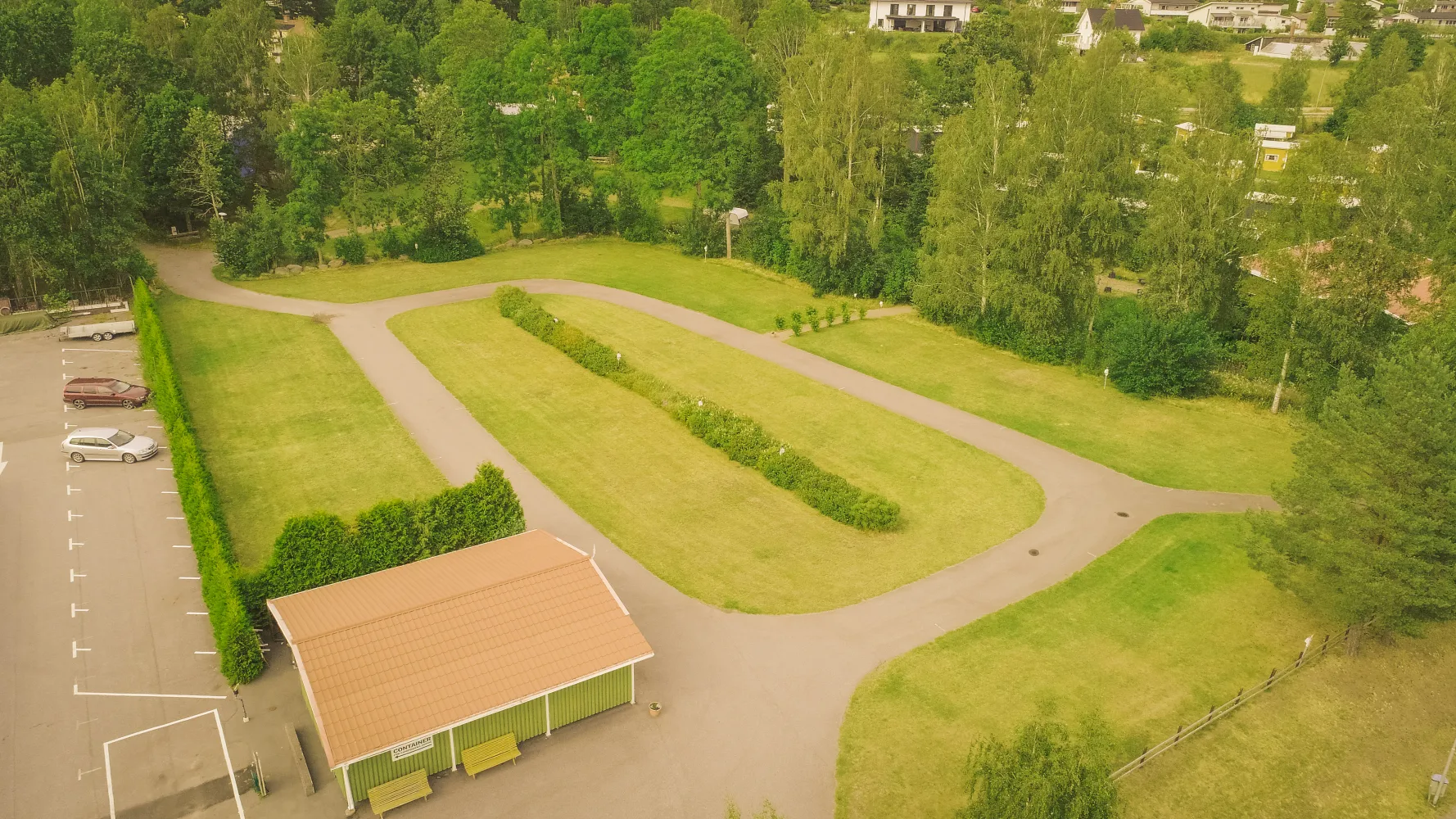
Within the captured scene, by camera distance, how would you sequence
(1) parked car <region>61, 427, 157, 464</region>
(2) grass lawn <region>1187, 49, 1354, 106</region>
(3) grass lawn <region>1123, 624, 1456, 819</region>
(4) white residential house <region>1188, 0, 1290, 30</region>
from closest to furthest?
1. (3) grass lawn <region>1123, 624, 1456, 819</region>
2. (1) parked car <region>61, 427, 157, 464</region>
3. (2) grass lawn <region>1187, 49, 1354, 106</region>
4. (4) white residential house <region>1188, 0, 1290, 30</region>

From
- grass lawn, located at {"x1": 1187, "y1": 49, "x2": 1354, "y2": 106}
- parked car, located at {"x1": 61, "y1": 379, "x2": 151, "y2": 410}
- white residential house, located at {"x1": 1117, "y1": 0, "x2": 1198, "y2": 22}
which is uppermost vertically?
white residential house, located at {"x1": 1117, "y1": 0, "x2": 1198, "y2": 22}

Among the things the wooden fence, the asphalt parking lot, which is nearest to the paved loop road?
the wooden fence

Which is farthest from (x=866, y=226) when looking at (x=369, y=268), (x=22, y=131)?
(x=22, y=131)

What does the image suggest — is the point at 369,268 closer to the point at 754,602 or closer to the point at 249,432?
the point at 249,432

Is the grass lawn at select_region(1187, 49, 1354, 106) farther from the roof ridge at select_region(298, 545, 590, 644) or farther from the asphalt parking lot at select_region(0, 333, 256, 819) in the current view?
the asphalt parking lot at select_region(0, 333, 256, 819)

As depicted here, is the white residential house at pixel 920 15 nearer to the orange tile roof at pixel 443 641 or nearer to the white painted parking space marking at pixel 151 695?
the orange tile roof at pixel 443 641

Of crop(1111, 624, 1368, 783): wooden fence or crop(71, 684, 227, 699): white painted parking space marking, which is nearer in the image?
crop(1111, 624, 1368, 783): wooden fence

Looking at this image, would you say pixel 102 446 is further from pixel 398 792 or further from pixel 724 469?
pixel 724 469
